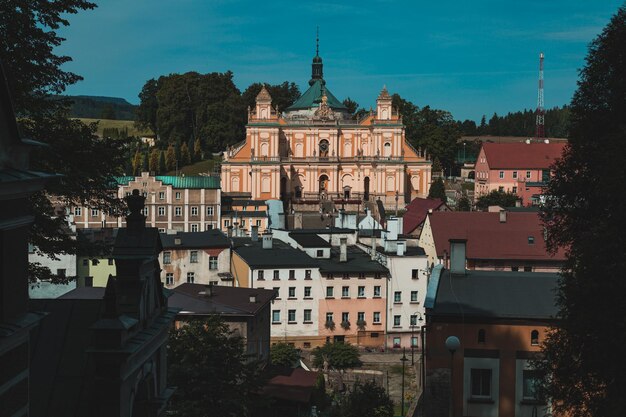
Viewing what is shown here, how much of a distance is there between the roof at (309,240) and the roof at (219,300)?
10.1m

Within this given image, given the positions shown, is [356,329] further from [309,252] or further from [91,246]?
[91,246]

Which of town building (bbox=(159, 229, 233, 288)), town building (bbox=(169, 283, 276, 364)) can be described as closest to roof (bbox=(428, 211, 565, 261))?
town building (bbox=(169, 283, 276, 364))

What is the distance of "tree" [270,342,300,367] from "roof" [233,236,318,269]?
5.10 metres

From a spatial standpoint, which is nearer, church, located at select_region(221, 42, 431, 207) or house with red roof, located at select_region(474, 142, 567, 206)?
church, located at select_region(221, 42, 431, 207)

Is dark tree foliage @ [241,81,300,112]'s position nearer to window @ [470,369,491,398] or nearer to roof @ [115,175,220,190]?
roof @ [115,175,220,190]

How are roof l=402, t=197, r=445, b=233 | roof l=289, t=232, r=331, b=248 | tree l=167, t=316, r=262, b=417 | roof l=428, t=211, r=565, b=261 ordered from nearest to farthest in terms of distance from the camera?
tree l=167, t=316, r=262, b=417 → roof l=428, t=211, r=565, b=261 → roof l=289, t=232, r=331, b=248 → roof l=402, t=197, r=445, b=233

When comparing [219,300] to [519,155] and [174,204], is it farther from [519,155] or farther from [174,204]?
[519,155]

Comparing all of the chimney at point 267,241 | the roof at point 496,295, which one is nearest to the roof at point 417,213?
the chimney at point 267,241

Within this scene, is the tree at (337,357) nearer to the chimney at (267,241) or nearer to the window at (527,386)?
the chimney at (267,241)

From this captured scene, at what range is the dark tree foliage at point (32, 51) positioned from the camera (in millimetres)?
16781

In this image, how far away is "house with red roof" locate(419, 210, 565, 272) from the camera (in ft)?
150

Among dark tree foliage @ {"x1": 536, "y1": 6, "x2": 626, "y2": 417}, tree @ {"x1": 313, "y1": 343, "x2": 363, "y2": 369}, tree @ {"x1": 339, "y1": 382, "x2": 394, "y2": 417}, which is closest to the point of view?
dark tree foliage @ {"x1": 536, "y1": 6, "x2": 626, "y2": 417}

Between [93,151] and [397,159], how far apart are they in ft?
254

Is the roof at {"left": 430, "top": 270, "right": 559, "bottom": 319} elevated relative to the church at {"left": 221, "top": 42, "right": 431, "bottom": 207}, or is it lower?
lower
